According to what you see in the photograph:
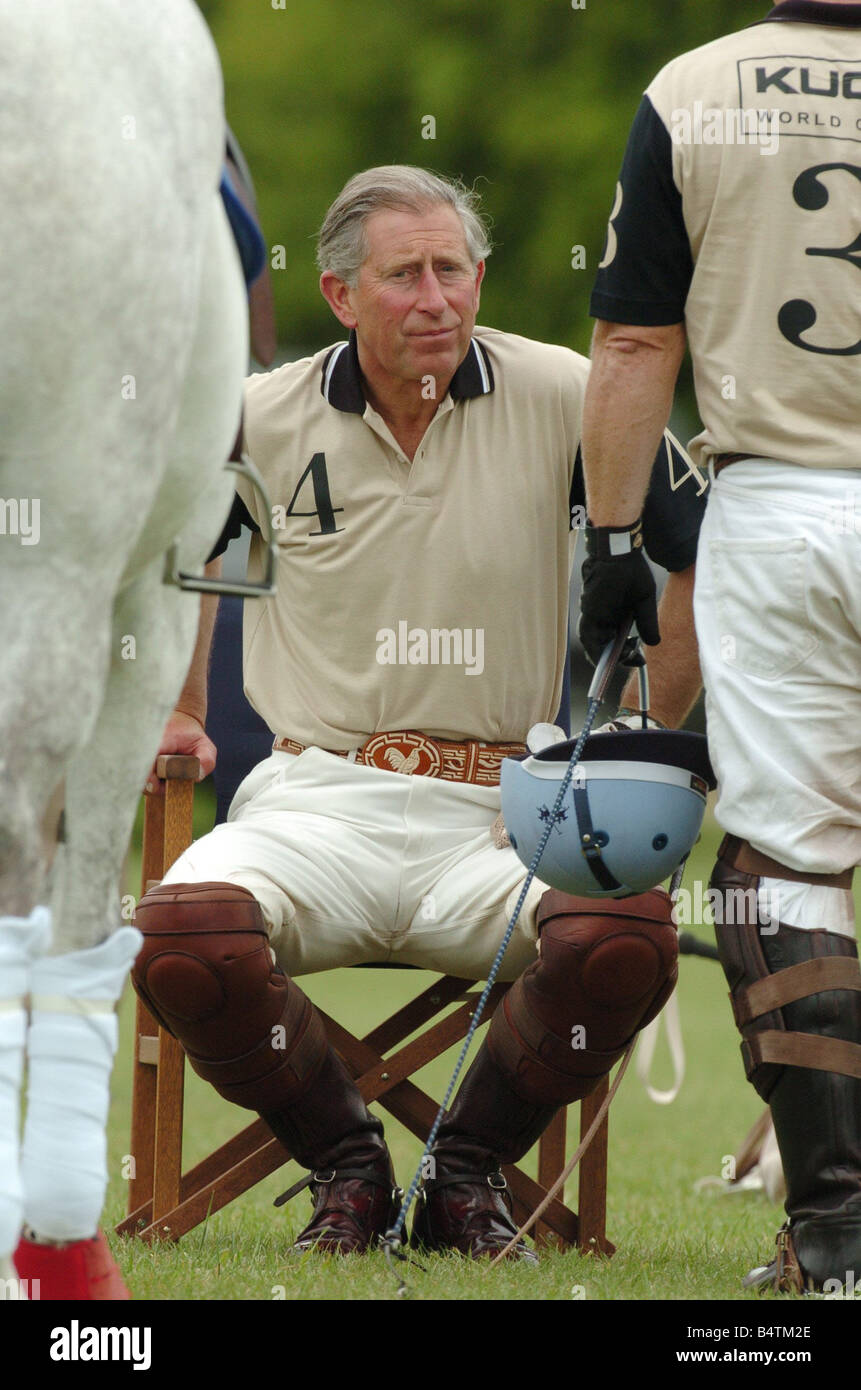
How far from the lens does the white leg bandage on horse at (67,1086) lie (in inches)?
79.9

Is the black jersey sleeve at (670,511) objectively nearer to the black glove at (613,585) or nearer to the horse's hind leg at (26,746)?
the black glove at (613,585)

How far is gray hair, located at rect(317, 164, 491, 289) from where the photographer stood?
3.73m

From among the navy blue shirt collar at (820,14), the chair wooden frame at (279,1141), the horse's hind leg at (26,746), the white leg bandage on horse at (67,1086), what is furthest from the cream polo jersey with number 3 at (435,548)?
the horse's hind leg at (26,746)

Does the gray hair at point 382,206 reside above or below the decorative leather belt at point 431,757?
above

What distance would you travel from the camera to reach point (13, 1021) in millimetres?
1871

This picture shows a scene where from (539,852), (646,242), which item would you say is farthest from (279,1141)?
(646,242)

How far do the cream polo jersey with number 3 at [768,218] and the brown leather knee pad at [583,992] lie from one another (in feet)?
2.61

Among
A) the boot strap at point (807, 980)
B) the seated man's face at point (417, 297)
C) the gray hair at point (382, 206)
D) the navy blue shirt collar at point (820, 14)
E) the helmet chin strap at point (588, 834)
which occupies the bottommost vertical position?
the boot strap at point (807, 980)

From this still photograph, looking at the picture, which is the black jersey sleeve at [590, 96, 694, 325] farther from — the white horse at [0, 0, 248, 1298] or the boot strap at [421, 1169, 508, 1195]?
the boot strap at [421, 1169, 508, 1195]

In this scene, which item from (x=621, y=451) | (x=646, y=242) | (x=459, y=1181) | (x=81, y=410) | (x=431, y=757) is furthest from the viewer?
(x=431, y=757)

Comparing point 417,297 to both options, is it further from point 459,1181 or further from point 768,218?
point 459,1181

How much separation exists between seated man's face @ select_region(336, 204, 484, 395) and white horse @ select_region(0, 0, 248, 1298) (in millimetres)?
1632

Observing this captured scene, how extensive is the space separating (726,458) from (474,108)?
15240mm

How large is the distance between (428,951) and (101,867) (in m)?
1.41
